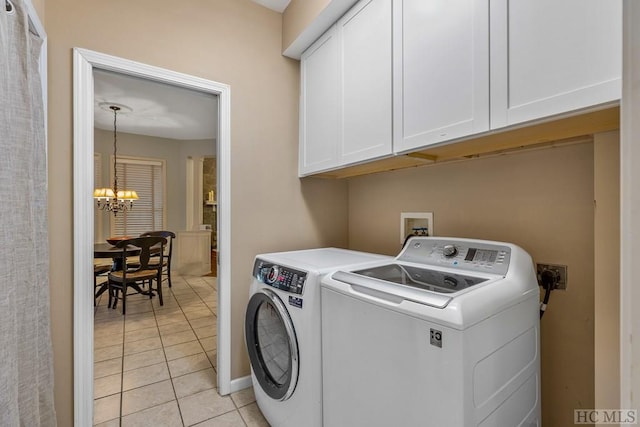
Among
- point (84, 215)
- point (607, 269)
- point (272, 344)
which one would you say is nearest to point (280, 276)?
point (272, 344)

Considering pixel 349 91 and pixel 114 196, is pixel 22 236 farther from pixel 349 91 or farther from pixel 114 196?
pixel 114 196

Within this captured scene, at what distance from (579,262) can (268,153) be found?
1785 millimetres

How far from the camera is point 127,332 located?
2875 millimetres

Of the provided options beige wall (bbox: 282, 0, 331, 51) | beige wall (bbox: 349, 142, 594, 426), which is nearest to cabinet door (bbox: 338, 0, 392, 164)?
beige wall (bbox: 282, 0, 331, 51)

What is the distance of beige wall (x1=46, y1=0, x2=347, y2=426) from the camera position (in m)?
1.47

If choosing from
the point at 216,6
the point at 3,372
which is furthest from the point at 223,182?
the point at 3,372

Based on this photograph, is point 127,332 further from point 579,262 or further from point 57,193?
point 579,262

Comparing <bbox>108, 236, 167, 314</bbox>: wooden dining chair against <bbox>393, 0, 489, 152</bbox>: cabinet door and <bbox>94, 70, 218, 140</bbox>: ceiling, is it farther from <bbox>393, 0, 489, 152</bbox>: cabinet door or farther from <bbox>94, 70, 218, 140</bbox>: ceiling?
<bbox>393, 0, 489, 152</bbox>: cabinet door

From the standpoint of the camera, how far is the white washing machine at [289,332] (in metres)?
1.28

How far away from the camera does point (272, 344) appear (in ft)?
5.22

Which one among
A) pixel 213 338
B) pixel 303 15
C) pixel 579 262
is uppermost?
pixel 303 15

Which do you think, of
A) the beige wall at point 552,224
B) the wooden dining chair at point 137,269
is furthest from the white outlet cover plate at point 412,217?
the wooden dining chair at point 137,269

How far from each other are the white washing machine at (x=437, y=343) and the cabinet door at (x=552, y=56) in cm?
54

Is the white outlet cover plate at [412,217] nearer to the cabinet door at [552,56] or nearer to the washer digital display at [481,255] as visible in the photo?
the washer digital display at [481,255]
